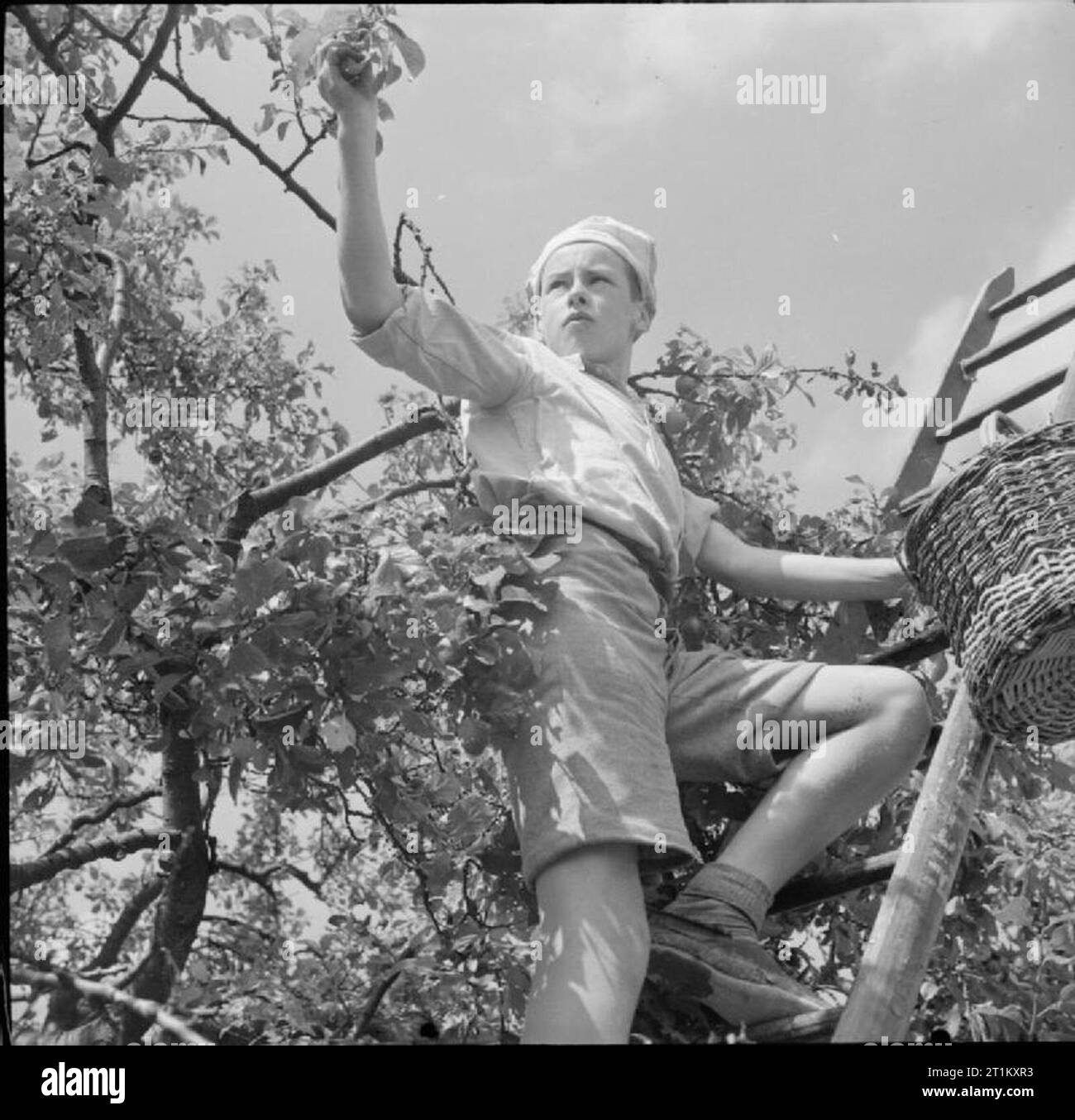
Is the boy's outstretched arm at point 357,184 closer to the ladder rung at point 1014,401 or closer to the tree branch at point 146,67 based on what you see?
the tree branch at point 146,67

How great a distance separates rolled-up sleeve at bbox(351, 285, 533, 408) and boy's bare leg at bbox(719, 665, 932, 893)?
31.1 inches

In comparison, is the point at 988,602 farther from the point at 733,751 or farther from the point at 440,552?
the point at 440,552

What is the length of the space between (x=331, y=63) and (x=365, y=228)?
27cm

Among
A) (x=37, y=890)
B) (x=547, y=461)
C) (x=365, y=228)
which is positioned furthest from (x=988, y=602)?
(x=37, y=890)

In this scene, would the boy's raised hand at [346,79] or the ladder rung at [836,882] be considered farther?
the ladder rung at [836,882]

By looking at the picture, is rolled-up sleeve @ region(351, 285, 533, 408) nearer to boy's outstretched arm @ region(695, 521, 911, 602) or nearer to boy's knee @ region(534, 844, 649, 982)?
boy's outstretched arm @ region(695, 521, 911, 602)

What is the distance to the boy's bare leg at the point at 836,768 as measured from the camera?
3.07 meters

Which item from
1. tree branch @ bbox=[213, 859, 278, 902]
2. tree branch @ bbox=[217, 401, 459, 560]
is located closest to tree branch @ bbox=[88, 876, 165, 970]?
tree branch @ bbox=[213, 859, 278, 902]

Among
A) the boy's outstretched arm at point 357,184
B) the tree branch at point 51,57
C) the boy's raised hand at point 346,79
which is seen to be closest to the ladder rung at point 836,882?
the boy's outstretched arm at point 357,184

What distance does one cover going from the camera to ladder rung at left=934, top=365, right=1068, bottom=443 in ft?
12.4

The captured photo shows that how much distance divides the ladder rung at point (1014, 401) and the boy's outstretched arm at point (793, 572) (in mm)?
550

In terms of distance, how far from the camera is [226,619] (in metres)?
2.90

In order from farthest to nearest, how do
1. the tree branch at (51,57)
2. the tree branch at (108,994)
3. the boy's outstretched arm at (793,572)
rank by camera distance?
the tree branch at (51,57) < the boy's outstretched arm at (793,572) < the tree branch at (108,994)

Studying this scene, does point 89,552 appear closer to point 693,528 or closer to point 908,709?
point 693,528
